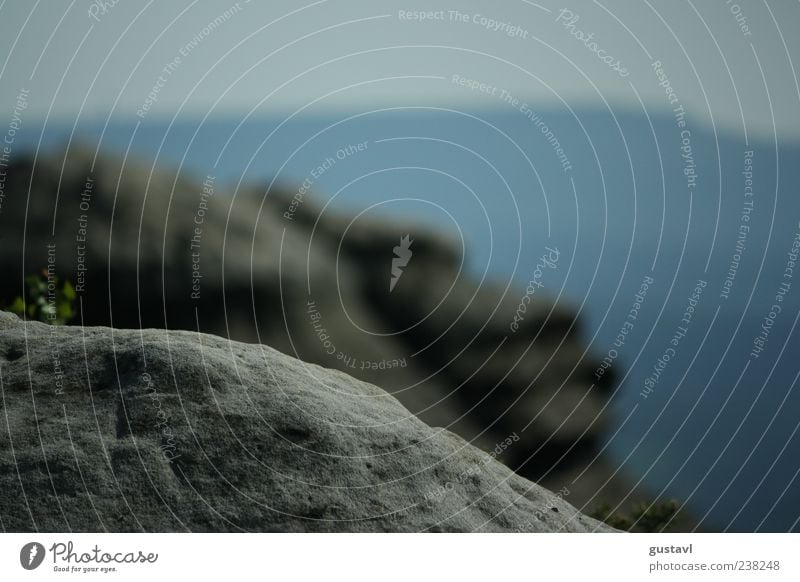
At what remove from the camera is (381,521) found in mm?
4969

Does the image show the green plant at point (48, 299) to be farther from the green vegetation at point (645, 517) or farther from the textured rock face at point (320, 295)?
the green vegetation at point (645, 517)

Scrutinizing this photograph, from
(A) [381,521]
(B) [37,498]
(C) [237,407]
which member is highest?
(C) [237,407]

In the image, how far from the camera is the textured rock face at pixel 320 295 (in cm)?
818

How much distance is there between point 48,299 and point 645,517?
4978mm

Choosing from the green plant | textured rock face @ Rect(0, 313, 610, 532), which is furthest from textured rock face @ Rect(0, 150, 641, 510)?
textured rock face @ Rect(0, 313, 610, 532)

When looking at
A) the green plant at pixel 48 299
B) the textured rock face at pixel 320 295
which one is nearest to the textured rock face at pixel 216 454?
the green plant at pixel 48 299

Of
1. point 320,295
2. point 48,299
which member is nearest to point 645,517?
point 320,295

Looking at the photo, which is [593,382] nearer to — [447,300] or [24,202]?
[447,300]

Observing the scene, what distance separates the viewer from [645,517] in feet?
20.8

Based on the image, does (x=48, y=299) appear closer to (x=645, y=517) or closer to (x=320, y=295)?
(x=320, y=295)

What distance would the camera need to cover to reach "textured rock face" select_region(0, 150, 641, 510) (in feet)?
26.8

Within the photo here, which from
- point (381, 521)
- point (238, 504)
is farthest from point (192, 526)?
point (381, 521)

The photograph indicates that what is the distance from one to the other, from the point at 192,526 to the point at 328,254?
4.21 m

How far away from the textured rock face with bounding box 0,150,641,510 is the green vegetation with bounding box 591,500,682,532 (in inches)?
52.4
